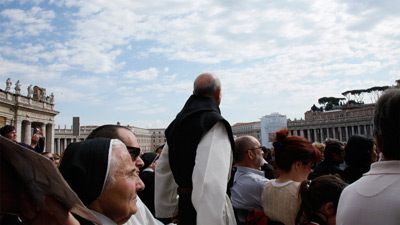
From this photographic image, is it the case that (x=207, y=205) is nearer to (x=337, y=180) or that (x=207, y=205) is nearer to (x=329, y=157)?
(x=337, y=180)

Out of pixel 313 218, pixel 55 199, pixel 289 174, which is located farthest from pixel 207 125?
pixel 55 199

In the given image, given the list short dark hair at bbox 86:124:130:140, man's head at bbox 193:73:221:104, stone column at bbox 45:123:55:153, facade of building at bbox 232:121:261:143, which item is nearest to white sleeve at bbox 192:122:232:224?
man's head at bbox 193:73:221:104

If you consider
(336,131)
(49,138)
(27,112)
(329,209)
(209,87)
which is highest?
(27,112)

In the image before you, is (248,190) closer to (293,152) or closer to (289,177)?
(289,177)

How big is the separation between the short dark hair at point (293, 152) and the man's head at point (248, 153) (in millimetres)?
422

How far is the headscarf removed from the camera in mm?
1744

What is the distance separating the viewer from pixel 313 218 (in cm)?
291

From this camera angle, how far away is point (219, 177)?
9.37ft

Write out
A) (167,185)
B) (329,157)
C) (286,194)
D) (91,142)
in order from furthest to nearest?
(329,157), (167,185), (286,194), (91,142)

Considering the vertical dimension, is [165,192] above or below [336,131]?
below

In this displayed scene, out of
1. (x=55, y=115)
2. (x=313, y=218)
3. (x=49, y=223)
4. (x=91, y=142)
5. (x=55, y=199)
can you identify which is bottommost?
(x=313, y=218)

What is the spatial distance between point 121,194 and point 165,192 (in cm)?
203

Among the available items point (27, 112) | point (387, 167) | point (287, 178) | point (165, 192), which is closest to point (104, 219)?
point (387, 167)

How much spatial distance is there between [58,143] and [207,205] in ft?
214
